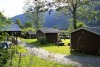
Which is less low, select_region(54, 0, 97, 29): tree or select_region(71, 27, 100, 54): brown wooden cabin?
select_region(54, 0, 97, 29): tree

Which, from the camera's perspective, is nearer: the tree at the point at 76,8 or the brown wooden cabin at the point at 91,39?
the brown wooden cabin at the point at 91,39

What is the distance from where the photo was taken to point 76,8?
52031mm

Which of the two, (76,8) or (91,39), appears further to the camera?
(76,8)

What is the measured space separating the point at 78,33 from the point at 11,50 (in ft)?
92.9

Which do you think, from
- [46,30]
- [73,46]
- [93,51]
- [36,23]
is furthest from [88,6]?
[36,23]

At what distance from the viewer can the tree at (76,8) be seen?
51.0 metres

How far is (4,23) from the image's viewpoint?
629 cm

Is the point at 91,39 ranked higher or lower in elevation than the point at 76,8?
lower

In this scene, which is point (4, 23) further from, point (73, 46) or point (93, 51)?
point (73, 46)

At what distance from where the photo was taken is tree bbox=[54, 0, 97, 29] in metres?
51.0

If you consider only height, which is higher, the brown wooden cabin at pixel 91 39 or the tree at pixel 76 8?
the tree at pixel 76 8

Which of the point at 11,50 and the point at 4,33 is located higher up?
the point at 4,33

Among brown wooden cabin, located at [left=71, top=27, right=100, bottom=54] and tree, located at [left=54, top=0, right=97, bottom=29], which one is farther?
tree, located at [left=54, top=0, right=97, bottom=29]

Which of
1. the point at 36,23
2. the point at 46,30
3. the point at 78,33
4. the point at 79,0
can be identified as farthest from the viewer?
the point at 36,23
